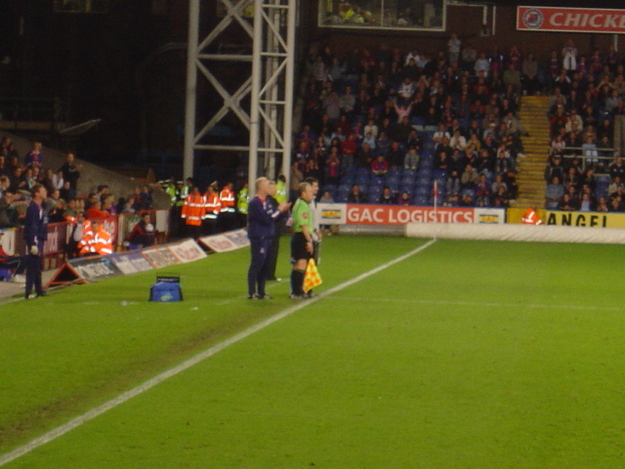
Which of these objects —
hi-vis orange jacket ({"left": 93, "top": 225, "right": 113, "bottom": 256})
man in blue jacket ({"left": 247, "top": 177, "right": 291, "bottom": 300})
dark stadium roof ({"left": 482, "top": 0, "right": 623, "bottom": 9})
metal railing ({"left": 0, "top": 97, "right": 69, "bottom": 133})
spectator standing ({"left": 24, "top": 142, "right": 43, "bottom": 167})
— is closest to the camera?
man in blue jacket ({"left": 247, "top": 177, "right": 291, "bottom": 300})

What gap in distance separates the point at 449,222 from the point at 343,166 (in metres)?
5.80

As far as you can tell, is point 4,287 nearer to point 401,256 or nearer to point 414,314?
point 414,314

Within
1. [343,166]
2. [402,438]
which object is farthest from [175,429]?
[343,166]

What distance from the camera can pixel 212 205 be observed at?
29.2 metres

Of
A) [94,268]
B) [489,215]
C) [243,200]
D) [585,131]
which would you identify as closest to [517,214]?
[489,215]

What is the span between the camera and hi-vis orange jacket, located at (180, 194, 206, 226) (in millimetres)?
28422

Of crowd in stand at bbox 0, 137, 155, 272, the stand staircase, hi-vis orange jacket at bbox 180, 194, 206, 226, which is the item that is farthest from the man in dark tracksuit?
the stand staircase

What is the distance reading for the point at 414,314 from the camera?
14688 mm

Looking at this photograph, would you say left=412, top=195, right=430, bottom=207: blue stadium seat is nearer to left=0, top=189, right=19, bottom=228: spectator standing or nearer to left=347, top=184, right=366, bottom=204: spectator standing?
left=347, top=184, right=366, bottom=204: spectator standing

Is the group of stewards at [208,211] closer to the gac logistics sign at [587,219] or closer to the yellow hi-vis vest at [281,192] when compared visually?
the yellow hi-vis vest at [281,192]

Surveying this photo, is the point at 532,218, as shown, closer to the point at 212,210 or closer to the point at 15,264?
the point at 212,210

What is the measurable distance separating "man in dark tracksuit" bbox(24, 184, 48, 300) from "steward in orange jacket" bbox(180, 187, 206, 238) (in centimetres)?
1224

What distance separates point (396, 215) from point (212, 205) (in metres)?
6.21

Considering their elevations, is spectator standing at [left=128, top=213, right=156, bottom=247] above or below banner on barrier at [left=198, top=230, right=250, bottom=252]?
above
